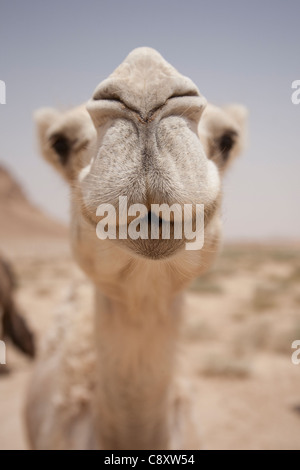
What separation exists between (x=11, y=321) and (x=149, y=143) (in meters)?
5.94

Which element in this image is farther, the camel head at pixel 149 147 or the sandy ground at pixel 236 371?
the sandy ground at pixel 236 371

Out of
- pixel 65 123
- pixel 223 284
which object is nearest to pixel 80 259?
pixel 65 123

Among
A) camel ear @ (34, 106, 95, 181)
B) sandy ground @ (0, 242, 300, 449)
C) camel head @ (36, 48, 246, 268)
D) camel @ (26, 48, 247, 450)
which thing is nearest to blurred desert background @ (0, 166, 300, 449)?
sandy ground @ (0, 242, 300, 449)

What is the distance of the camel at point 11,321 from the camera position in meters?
6.25

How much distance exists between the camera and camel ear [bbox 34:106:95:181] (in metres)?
1.76

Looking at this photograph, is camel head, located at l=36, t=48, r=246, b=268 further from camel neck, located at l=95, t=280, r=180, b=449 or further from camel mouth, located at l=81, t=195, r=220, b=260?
camel neck, located at l=95, t=280, r=180, b=449

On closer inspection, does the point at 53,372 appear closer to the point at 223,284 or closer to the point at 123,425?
the point at 123,425

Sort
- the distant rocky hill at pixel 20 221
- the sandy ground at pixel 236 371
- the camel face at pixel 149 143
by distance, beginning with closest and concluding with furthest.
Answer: the camel face at pixel 149 143 < the sandy ground at pixel 236 371 < the distant rocky hill at pixel 20 221

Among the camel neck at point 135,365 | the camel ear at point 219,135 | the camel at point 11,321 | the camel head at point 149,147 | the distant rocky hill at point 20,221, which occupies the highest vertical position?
the distant rocky hill at point 20,221

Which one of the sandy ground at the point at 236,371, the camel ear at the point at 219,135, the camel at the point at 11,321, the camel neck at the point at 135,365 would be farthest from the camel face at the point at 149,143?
the camel at the point at 11,321

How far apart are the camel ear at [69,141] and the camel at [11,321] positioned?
4.68 m

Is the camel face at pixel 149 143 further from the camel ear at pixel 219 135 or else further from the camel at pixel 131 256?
the camel ear at pixel 219 135
